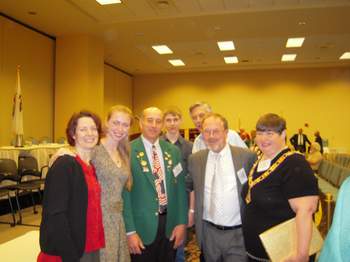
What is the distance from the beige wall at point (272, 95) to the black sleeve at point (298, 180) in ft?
47.7

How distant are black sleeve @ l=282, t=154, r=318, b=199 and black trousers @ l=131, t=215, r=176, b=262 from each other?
1.09m

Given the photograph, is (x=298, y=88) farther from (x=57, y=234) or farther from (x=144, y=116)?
(x=57, y=234)

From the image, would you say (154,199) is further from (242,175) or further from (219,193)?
(242,175)

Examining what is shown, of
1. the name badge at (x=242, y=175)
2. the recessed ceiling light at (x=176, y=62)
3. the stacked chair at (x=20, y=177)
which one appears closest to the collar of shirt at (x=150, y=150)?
the name badge at (x=242, y=175)

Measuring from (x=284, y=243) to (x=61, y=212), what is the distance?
1130 millimetres

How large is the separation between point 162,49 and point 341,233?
37.4 feet

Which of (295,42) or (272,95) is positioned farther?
(272,95)

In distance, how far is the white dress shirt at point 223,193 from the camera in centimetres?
231

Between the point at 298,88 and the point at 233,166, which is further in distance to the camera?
the point at 298,88

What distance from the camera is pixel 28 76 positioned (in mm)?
9211

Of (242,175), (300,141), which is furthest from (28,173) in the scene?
(300,141)

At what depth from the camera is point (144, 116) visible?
267cm

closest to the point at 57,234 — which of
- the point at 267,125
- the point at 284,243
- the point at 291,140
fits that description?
the point at 284,243

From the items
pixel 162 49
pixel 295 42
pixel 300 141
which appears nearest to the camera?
pixel 295 42
